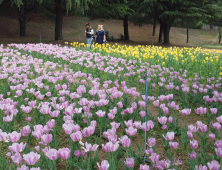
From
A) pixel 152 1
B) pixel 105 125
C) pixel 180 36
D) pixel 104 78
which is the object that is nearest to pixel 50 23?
pixel 152 1

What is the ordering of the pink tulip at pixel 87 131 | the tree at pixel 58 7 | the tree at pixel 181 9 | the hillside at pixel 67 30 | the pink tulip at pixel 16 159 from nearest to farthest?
the pink tulip at pixel 16 159
the pink tulip at pixel 87 131
the tree at pixel 58 7
the tree at pixel 181 9
the hillside at pixel 67 30

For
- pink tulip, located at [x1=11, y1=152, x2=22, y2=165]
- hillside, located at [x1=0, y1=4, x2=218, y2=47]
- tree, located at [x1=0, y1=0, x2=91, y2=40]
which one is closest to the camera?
pink tulip, located at [x1=11, y1=152, x2=22, y2=165]

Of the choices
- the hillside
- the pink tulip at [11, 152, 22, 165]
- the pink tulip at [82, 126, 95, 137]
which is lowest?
the pink tulip at [11, 152, 22, 165]

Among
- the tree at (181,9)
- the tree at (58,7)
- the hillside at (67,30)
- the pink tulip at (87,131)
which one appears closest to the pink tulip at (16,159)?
the pink tulip at (87,131)

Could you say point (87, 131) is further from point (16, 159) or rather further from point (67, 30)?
point (67, 30)

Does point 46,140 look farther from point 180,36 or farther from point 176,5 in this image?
point 180,36

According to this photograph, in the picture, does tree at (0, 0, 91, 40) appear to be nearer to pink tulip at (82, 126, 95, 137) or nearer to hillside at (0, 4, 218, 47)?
hillside at (0, 4, 218, 47)

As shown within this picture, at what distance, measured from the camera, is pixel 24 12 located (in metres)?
22.1

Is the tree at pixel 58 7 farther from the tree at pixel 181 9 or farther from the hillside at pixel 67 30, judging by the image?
the tree at pixel 181 9

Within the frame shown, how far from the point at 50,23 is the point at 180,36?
1836 centimetres

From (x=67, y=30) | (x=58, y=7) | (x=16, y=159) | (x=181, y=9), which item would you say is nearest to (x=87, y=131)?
(x=16, y=159)

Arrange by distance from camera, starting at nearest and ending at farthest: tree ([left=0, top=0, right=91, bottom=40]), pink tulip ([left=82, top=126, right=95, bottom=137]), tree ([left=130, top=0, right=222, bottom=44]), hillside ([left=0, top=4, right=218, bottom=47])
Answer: pink tulip ([left=82, top=126, right=95, bottom=137]), tree ([left=0, top=0, right=91, bottom=40]), tree ([left=130, top=0, right=222, bottom=44]), hillside ([left=0, top=4, right=218, bottom=47])

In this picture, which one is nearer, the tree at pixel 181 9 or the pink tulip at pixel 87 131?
the pink tulip at pixel 87 131

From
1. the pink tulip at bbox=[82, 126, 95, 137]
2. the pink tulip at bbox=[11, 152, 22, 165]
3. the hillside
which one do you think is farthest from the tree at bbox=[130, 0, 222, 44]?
the pink tulip at bbox=[11, 152, 22, 165]
